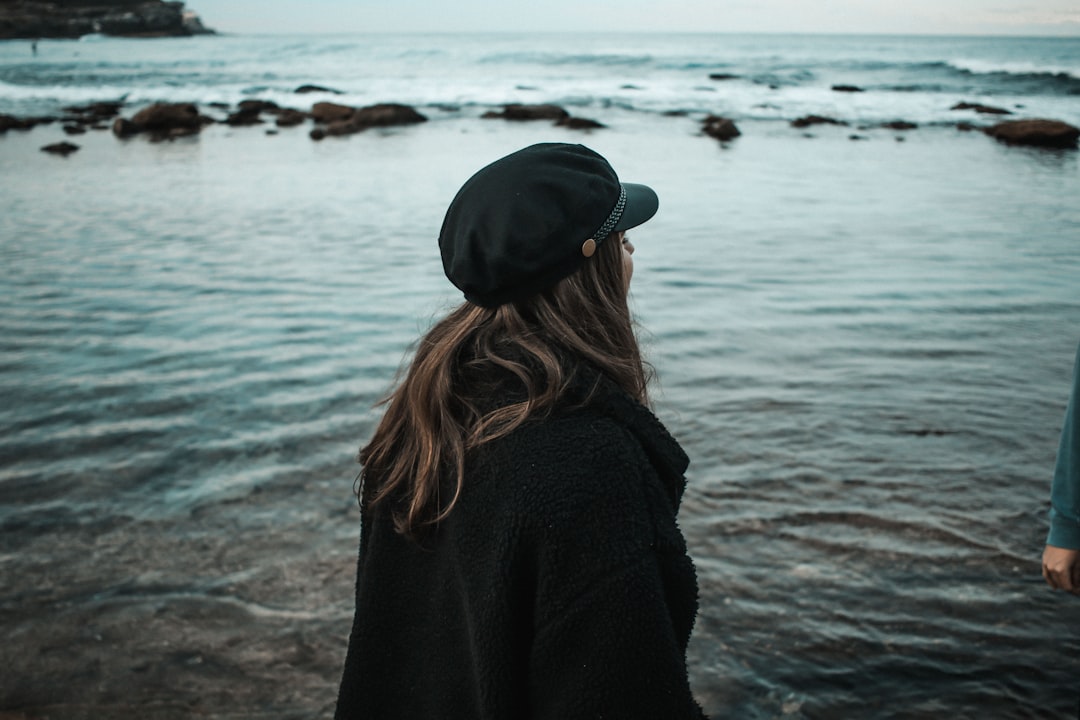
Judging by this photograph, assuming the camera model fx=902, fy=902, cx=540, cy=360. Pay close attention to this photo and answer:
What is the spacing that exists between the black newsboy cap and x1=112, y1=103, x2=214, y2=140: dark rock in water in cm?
2595

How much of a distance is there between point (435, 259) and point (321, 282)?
1.59m

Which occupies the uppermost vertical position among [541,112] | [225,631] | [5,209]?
[541,112]

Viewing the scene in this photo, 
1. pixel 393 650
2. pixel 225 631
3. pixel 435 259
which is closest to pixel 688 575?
pixel 393 650

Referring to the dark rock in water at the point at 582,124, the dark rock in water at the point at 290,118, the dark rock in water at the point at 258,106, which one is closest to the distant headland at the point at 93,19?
the dark rock in water at the point at 258,106

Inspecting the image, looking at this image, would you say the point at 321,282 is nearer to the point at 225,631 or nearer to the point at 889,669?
the point at 225,631

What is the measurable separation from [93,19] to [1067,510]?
15126 centimetres

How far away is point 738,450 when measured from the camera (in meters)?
5.26

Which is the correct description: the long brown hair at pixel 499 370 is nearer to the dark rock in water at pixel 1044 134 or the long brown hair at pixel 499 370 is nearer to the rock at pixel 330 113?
the dark rock in water at pixel 1044 134

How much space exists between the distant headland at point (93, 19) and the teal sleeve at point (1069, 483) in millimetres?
137472

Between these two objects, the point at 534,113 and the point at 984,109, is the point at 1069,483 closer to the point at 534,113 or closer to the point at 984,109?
the point at 534,113

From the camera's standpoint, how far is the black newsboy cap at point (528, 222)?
1.44 meters

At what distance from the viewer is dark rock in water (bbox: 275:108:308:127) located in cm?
2764

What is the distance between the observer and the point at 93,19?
129375 mm

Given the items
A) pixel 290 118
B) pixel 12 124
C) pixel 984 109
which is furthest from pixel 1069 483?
pixel 984 109
